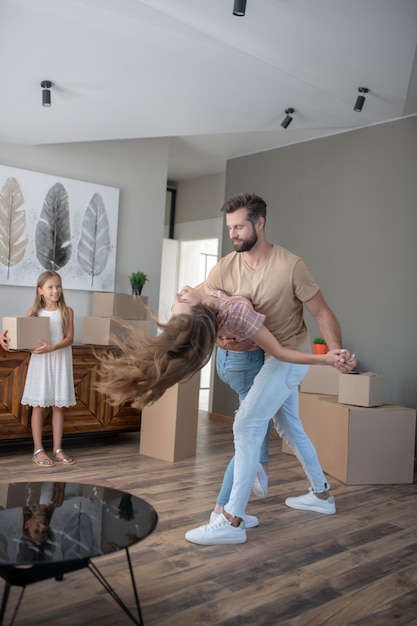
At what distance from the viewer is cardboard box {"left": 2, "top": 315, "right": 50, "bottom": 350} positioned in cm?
377

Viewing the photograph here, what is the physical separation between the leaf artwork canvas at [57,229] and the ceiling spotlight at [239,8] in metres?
2.62

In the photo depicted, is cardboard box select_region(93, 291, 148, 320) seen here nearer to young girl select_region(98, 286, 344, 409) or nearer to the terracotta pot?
the terracotta pot

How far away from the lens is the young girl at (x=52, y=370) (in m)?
3.86

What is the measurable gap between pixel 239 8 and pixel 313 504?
2.32m

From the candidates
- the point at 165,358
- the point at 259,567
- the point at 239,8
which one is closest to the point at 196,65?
the point at 239,8

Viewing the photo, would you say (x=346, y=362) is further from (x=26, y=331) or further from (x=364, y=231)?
(x=364, y=231)

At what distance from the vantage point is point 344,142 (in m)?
4.84

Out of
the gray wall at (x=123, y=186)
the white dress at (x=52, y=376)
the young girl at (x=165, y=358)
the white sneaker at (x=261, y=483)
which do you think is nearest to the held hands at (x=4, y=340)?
the white dress at (x=52, y=376)

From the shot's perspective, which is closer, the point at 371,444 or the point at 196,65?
the point at 196,65

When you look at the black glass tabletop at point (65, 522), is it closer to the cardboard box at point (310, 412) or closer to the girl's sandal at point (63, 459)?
the girl's sandal at point (63, 459)

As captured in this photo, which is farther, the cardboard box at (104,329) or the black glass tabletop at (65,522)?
the cardboard box at (104,329)

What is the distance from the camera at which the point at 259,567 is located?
2.32m

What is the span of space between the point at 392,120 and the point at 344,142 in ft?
1.52

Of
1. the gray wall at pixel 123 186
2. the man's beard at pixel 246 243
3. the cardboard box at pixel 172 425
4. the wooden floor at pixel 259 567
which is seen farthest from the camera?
the gray wall at pixel 123 186
